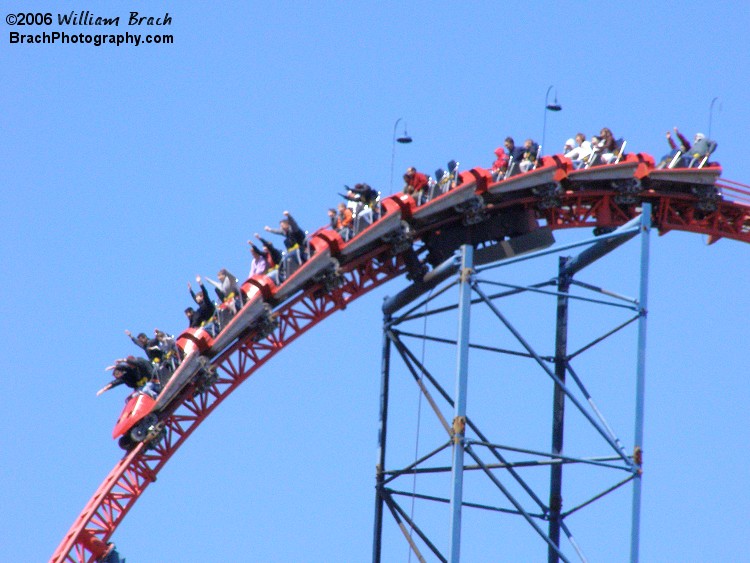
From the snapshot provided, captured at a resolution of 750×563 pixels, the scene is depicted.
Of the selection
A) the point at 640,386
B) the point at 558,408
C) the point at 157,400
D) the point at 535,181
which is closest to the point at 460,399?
the point at 640,386

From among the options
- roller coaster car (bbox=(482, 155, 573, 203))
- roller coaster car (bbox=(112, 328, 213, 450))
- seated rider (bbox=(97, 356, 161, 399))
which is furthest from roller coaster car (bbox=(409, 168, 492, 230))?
seated rider (bbox=(97, 356, 161, 399))

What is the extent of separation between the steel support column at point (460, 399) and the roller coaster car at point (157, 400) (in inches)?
147

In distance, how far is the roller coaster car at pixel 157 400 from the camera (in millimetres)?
27000

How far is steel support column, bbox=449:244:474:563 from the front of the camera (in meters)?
24.2

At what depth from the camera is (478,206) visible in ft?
89.7

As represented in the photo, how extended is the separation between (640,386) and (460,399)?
223 cm

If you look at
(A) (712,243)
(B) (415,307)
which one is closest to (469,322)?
(B) (415,307)

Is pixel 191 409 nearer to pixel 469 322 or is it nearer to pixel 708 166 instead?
pixel 469 322

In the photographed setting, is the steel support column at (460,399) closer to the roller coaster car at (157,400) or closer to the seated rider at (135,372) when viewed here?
the roller coaster car at (157,400)

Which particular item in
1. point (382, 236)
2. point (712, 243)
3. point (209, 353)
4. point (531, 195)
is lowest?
point (209, 353)

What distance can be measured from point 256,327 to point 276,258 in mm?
972

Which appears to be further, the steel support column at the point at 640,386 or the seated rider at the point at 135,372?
the seated rider at the point at 135,372

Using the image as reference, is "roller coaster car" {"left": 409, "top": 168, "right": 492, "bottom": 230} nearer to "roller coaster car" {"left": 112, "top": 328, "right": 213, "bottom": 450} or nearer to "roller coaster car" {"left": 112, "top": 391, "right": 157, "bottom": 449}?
"roller coaster car" {"left": 112, "top": 328, "right": 213, "bottom": 450}

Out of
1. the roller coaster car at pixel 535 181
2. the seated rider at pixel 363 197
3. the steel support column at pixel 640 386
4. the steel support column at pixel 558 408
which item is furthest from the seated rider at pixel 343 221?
the steel support column at pixel 640 386
